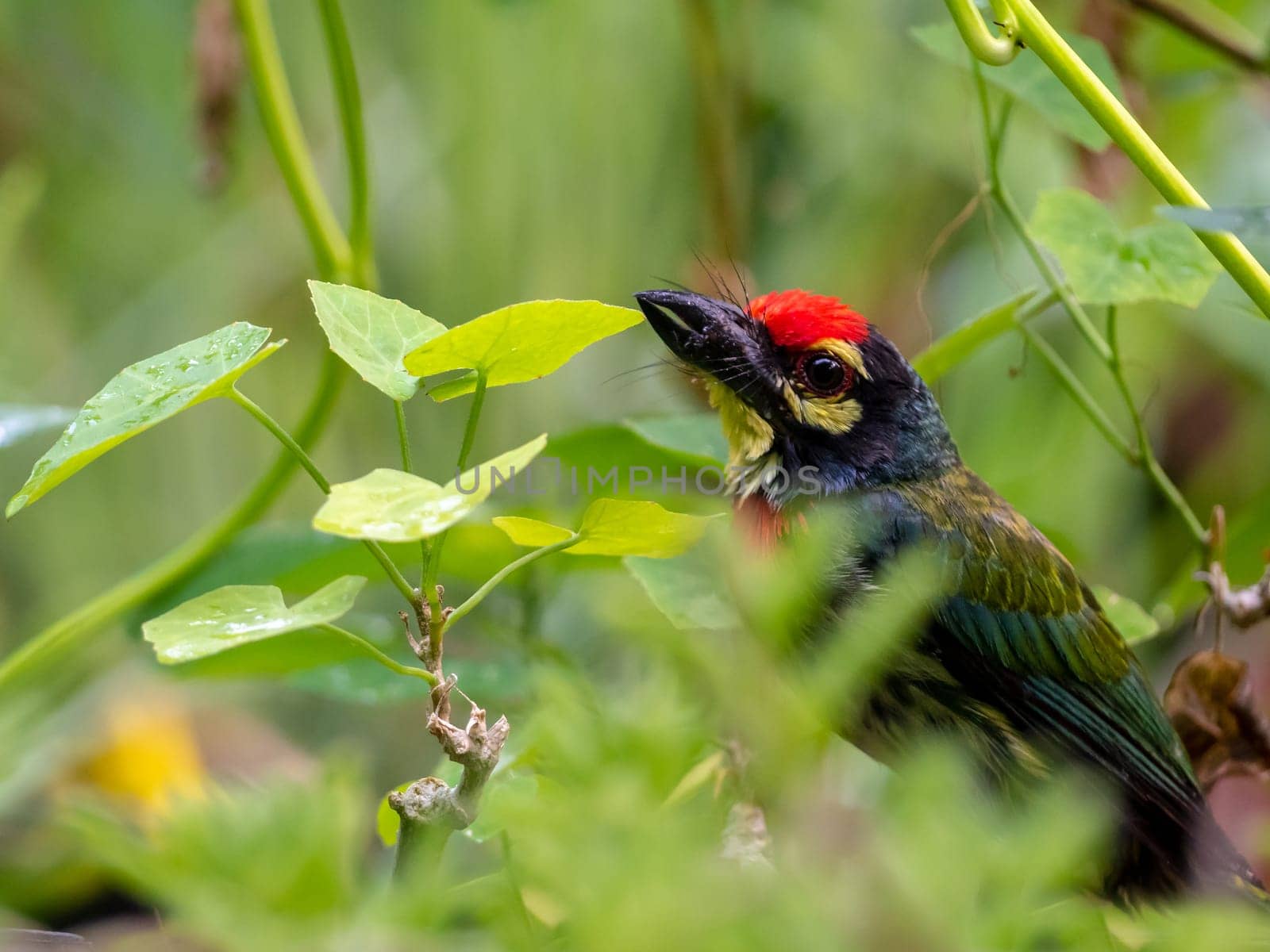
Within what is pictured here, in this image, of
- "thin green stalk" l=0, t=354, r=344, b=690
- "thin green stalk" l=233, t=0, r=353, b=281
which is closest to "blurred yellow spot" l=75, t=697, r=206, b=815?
"thin green stalk" l=0, t=354, r=344, b=690

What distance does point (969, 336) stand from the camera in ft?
3.51

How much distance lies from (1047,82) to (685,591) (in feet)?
1.74

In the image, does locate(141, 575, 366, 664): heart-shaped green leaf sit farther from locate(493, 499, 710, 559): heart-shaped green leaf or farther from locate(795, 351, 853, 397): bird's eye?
locate(795, 351, 853, 397): bird's eye

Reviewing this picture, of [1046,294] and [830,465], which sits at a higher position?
[1046,294]

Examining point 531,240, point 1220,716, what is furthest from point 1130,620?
point 531,240

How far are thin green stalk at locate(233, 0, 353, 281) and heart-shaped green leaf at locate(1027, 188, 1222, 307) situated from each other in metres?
0.65

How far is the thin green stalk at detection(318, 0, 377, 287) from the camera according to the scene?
1.10 meters

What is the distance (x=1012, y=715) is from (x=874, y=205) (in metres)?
1.57

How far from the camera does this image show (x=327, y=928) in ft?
1.06

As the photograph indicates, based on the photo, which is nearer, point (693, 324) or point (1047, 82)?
point (1047, 82)

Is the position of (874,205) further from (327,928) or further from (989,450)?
(327,928)

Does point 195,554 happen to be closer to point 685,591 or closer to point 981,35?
point 685,591

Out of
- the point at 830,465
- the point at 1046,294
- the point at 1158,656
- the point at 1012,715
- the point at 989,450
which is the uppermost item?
the point at 1046,294

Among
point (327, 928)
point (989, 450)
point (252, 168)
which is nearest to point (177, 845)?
point (327, 928)
